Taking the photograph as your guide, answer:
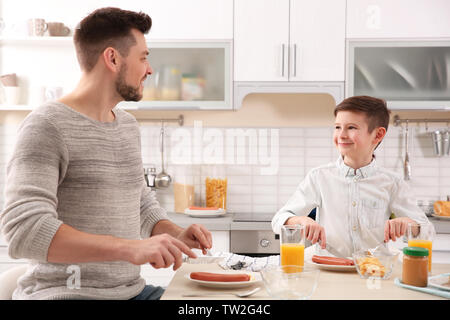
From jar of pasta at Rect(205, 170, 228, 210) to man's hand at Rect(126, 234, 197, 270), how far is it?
1954 mm

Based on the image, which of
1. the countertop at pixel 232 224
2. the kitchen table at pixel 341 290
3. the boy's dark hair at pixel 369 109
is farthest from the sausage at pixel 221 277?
the countertop at pixel 232 224

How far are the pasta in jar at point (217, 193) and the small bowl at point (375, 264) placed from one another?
184cm

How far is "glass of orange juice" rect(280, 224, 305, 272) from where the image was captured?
1474 mm

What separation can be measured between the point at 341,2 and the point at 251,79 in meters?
0.66

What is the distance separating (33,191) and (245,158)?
6.97ft

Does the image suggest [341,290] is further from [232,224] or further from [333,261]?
[232,224]

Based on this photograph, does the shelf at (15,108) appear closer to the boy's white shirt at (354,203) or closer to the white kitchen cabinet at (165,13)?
the white kitchen cabinet at (165,13)

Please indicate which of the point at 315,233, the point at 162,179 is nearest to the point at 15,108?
the point at 162,179

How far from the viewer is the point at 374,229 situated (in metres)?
2.07

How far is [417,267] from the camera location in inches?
51.1

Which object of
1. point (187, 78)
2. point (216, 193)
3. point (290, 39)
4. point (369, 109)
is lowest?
point (216, 193)

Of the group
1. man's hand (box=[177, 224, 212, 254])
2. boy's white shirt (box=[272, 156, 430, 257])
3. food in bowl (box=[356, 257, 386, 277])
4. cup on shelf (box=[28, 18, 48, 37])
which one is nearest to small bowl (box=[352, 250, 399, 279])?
food in bowl (box=[356, 257, 386, 277])

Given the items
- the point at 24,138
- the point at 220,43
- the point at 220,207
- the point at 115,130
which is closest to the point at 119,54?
the point at 115,130
